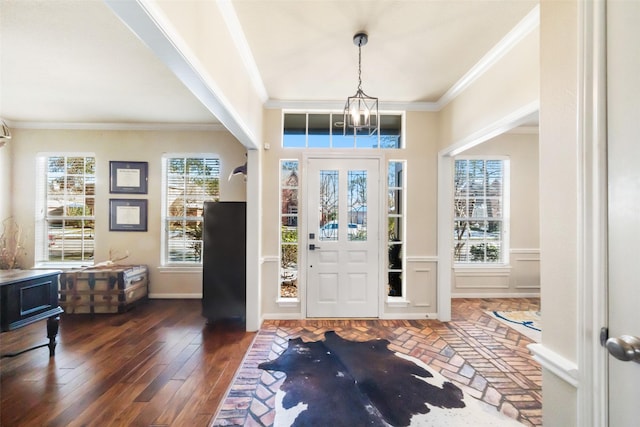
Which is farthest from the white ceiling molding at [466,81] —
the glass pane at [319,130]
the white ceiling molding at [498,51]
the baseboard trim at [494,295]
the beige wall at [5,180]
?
the beige wall at [5,180]

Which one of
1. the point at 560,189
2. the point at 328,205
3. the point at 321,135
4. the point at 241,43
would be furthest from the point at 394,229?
the point at 241,43

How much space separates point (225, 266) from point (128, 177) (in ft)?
8.04

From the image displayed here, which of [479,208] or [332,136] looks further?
[479,208]

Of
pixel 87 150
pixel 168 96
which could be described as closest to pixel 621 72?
pixel 168 96

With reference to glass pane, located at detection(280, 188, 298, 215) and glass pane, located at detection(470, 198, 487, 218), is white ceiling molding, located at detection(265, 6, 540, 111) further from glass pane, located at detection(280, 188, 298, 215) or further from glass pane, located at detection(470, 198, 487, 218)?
glass pane, located at detection(470, 198, 487, 218)

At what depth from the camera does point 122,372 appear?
230cm

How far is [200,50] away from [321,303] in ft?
9.84

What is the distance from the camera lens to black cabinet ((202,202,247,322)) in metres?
3.29

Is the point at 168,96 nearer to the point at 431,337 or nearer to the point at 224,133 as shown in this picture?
the point at 224,133

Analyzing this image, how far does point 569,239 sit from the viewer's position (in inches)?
37.4

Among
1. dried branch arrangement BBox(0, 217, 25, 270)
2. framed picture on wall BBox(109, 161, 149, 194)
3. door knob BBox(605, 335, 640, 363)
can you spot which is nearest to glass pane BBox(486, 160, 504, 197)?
door knob BBox(605, 335, 640, 363)

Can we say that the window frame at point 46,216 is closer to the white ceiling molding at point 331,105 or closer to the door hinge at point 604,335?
the white ceiling molding at point 331,105

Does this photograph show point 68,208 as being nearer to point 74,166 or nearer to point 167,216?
point 74,166

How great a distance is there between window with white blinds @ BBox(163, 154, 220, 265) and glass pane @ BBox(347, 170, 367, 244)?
2.26 meters
